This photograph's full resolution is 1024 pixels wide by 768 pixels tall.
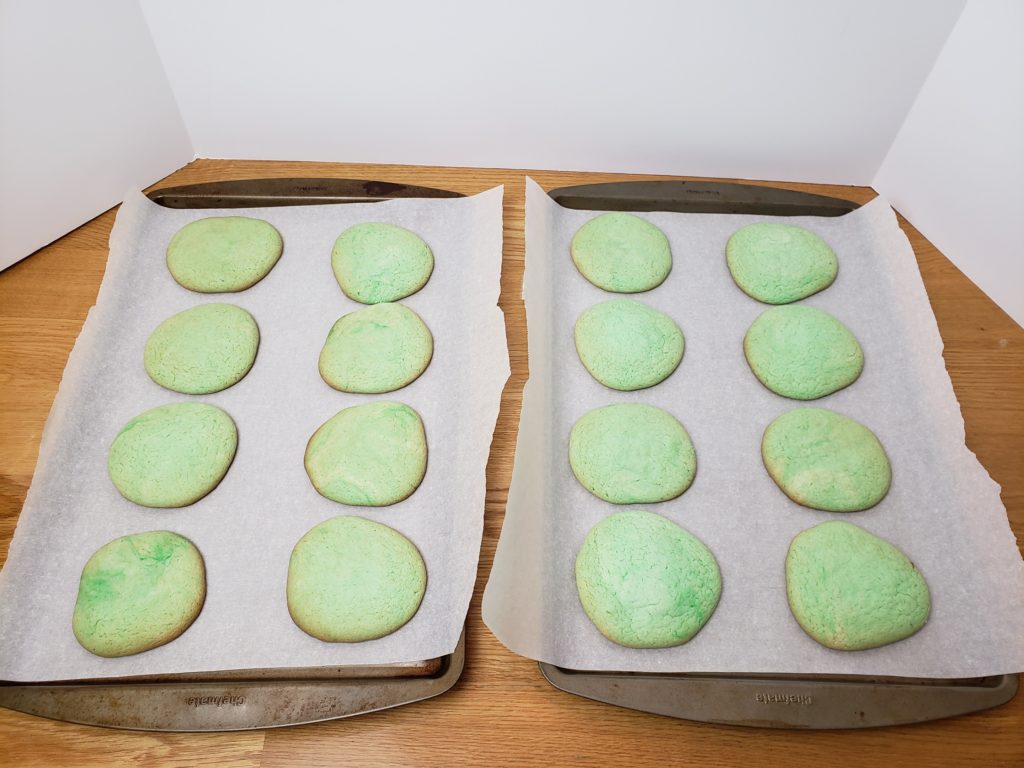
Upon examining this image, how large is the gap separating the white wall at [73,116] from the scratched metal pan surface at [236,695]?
2.38 feet

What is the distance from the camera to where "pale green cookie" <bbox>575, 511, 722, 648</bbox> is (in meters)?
0.97

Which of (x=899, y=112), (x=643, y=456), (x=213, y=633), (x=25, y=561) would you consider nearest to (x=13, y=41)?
(x=25, y=561)

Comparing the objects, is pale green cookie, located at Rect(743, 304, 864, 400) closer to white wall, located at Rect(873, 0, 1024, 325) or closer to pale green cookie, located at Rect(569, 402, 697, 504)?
pale green cookie, located at Rect(569, 402, 697, 504)

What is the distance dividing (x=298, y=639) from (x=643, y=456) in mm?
522

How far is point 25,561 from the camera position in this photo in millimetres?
991

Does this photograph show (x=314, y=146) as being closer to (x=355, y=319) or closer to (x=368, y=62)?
(x=368, y=62)

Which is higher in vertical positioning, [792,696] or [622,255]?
[622,255]

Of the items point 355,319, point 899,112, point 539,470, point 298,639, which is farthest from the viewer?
point 899,112

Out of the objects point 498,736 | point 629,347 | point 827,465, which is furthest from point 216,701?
point 827,465

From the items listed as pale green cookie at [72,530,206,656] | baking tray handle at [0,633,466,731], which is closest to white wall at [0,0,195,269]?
pale green cookie at [72,530,206,656]

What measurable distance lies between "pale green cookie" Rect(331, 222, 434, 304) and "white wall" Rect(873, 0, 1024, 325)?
0.87 metres

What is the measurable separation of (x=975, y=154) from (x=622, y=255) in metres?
0.58

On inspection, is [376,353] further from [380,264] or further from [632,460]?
[632,460]

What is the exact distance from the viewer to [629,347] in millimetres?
1171
